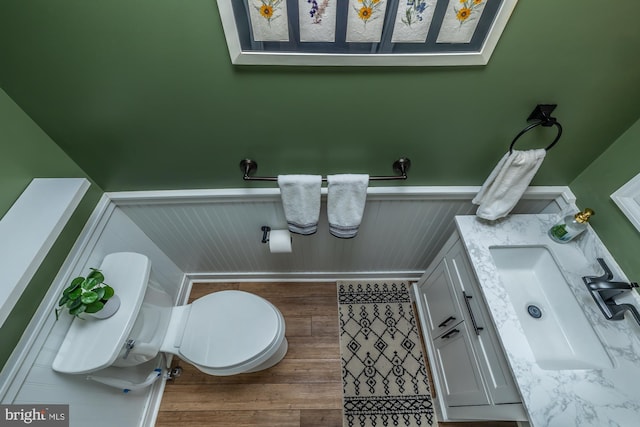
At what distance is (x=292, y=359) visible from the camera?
1.57 m

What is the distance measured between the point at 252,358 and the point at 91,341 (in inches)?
22.7

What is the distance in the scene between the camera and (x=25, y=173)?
888 mm

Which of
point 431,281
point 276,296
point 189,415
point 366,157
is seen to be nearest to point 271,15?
point 366,157

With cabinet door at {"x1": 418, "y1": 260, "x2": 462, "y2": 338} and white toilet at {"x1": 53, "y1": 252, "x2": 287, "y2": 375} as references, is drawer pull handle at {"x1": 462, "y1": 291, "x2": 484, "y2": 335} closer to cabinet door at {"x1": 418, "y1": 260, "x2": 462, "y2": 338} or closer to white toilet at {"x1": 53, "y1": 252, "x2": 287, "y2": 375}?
cabinet door at {"x1": 418, "y1": 260, "x2": 462, "y2": 338}

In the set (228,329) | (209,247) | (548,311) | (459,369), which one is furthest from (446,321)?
(209,247)

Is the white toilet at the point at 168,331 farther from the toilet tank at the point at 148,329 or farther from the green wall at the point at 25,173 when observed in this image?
the green wall at the point at 25,173

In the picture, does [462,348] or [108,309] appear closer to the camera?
[108,309]

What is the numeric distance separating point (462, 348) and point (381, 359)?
0.56 meters

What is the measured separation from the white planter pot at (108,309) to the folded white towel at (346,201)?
0.86 meters

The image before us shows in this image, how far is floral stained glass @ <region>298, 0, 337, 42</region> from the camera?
66 centimetres

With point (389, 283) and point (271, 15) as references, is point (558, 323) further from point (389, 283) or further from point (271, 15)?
point (271, 15)

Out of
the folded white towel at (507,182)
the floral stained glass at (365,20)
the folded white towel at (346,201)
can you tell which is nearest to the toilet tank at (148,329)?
the folded white towel at (346,201)

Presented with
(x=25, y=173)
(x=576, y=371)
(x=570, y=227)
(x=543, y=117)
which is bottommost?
(x=576, y=371)

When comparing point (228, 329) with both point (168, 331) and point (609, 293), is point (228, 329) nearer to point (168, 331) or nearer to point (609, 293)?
point (168, 331)
